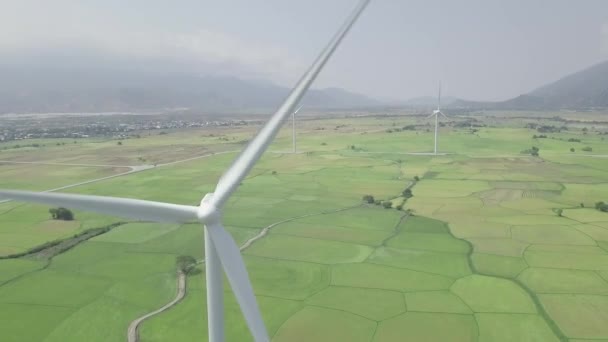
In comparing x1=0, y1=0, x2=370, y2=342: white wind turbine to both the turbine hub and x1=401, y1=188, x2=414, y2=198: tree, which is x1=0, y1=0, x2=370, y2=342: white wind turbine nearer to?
the turbine hub

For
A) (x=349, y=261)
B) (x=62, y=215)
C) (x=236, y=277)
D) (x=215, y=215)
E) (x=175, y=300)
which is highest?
(x=215, y=215)

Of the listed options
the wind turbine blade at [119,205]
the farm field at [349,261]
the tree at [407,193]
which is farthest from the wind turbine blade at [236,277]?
the tree at [407,193]

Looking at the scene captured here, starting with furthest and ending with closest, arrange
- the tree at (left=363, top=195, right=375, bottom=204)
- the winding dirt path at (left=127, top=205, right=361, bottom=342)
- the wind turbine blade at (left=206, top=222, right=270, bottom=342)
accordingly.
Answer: the tree at (left=363, top=195, right=375, bottom=204) → the winding dirt path at (left=127, top=205, right=361, bottom=342) → the wind turbine blade at (left=206, top=222, right=270, bottom=342)

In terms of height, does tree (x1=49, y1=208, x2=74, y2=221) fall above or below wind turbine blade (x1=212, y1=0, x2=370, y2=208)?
below

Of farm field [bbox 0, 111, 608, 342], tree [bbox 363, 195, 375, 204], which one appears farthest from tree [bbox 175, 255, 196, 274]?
tree [bbox 363, 195, 375, 204]

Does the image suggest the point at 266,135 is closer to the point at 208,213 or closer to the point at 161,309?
the point at 208,213

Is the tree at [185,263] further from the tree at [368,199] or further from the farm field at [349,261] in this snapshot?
the tree at [368,199]

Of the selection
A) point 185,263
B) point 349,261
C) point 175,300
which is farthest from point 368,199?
point 175,300

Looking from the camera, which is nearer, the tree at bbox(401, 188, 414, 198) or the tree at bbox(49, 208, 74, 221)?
the tree at bbox(49, 208, 74, 221)
